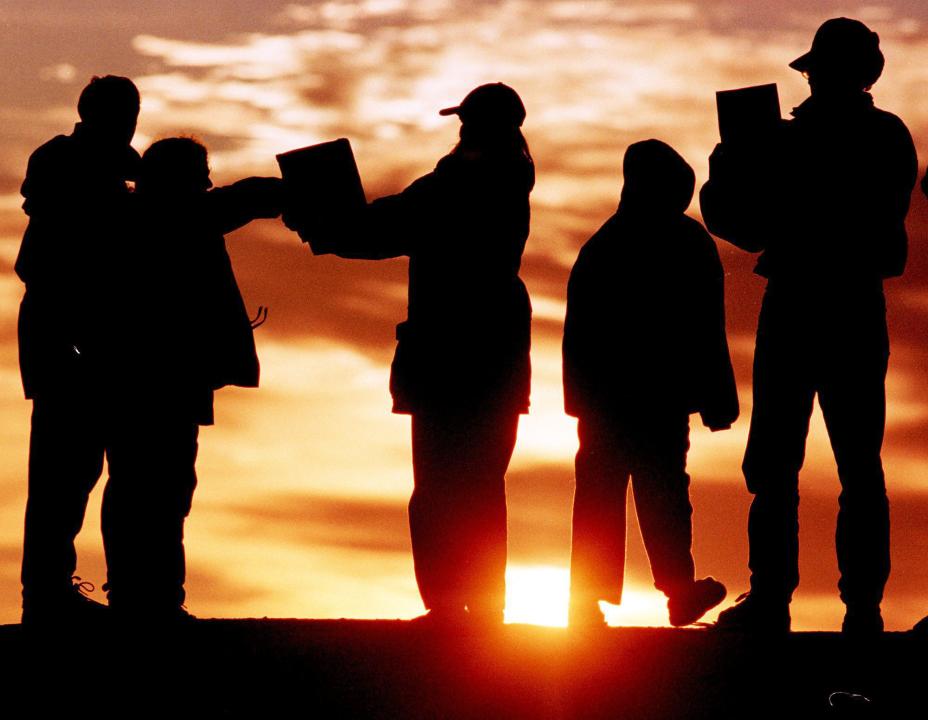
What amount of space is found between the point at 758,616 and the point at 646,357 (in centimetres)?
137

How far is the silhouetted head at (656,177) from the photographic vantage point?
382 inches

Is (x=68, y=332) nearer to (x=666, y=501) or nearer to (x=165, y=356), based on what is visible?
(x=165, y=356)

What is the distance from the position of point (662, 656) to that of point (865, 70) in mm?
2935

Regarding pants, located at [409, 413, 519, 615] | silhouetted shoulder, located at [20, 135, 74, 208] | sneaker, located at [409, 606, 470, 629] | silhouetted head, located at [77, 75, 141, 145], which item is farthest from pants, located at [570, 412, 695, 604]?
silhouetted shoulder, located at [20, 135, 74, 208]

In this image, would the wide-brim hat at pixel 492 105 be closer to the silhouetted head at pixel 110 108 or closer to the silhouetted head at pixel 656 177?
the silhouetted head at pixel 656 177

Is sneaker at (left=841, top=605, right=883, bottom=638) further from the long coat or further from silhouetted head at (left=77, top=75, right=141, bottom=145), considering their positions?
silhouetted head at (left=77, top=75, right=141, bottom=145)

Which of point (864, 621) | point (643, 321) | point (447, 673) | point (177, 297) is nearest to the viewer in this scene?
point (447, 673)

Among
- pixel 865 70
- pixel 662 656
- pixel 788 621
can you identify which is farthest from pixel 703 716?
pixel 865 70

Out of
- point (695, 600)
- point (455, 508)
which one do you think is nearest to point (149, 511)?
point (455, 508)

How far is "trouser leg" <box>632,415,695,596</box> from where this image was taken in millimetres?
9805

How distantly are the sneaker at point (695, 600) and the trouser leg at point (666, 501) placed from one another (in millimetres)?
39

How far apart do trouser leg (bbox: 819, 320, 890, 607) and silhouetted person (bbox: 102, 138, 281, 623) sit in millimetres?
2833

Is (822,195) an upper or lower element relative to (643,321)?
upper

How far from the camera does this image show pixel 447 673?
28.4ft
